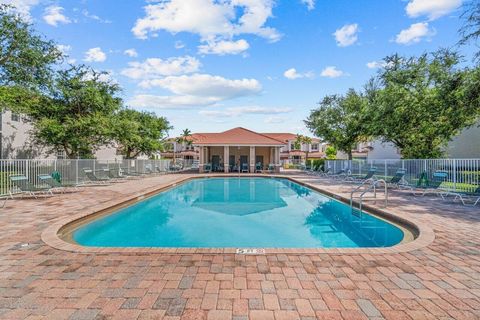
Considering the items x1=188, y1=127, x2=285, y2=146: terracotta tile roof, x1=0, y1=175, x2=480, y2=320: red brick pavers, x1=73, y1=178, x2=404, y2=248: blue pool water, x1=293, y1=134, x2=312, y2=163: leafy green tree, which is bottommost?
x1=73, y1=178, x2=404, y2=248: blue pool water

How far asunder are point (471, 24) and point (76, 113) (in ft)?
67.3

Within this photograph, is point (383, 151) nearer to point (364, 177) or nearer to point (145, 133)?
point (364, 177)

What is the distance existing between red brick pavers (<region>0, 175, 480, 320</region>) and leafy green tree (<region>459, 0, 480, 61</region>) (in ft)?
32.6

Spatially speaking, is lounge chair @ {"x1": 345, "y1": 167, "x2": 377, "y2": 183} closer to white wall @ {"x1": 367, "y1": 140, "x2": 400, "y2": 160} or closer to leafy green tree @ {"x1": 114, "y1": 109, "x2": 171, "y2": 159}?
white wall @ {"x1": 367, "y1": 140, "x2": 400, "y2": 160}

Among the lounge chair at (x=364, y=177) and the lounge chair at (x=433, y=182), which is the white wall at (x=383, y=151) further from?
the lounge chair at (x=433, y=182)

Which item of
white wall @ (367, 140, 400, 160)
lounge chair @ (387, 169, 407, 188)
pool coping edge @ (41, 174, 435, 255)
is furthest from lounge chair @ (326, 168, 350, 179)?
white wall @ (367, 140, 400, 160)

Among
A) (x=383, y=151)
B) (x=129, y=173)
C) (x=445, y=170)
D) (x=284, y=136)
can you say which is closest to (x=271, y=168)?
(x=129, y=173)

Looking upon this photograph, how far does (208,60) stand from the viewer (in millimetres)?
19047

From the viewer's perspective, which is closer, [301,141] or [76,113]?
[76,113]

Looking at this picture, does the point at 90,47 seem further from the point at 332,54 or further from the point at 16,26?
the point at 332,54

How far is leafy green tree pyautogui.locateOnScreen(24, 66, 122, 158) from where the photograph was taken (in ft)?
53.8

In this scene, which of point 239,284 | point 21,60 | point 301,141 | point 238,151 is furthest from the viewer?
point 301,141

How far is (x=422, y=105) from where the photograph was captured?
15.0m

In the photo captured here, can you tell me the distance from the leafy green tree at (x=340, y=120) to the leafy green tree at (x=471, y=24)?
1074 centimetres
